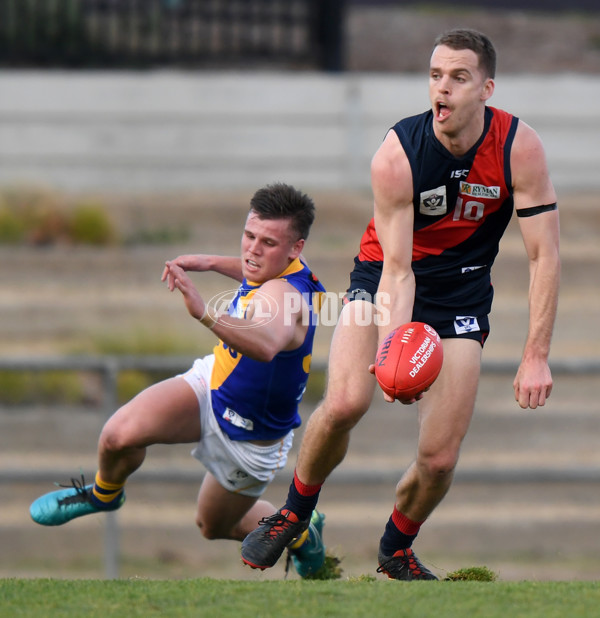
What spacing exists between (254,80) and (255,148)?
105cm

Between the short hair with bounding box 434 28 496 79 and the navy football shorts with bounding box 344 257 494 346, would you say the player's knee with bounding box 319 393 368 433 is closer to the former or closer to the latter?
the navy football shorts with bounding box 344 257 494 346

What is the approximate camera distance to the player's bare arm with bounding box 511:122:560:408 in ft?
14.2

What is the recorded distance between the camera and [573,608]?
12.4 feet

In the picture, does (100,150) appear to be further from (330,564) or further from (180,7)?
(330,564)

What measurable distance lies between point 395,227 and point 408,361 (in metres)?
0.60

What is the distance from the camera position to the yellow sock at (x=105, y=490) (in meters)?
5.32

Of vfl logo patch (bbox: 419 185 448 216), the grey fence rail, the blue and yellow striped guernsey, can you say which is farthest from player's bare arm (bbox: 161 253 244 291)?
the grey fence rail

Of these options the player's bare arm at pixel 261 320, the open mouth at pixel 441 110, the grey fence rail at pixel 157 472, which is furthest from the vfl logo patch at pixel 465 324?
the grey fence rail at pixel 157 472

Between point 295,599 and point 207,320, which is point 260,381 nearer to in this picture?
point 207,320

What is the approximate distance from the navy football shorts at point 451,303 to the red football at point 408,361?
352 mm

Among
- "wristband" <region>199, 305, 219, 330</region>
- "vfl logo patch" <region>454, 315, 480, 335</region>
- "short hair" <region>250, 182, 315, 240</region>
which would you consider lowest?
"vfl logo patch" <region>454, 315, 480, 335</region>

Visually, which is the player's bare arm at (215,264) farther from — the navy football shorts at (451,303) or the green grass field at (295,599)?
the green grass field at (295,599)

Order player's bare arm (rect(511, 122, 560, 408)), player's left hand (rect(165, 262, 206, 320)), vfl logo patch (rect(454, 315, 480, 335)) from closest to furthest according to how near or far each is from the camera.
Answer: player's left hand (rect(165, 262, 206, 320)) → player's bare arm (rect(511, 122, 560, 408)) → vfl logo patch (rect(454, 315, 480, 335))

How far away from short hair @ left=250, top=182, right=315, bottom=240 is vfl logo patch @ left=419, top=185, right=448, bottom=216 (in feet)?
2.39
